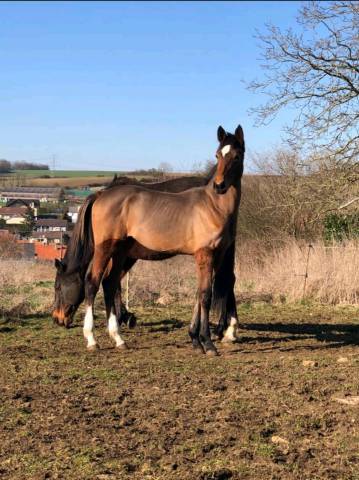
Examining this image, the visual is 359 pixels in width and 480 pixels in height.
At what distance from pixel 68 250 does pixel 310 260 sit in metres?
7.00

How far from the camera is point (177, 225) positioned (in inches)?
271

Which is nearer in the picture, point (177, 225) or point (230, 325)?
point (177, 225)

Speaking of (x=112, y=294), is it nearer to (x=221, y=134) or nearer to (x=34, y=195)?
(x=221, y=134)

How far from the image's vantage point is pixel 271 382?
5391 millimetres

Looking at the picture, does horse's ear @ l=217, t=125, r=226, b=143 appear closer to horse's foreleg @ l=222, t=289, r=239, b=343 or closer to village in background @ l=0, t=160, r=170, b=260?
horse's foreleg @ l=222, t=289, r=239, b=343

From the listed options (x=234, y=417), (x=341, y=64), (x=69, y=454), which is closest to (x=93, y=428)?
(x=69, y=454)

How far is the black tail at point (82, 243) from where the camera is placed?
7418mm

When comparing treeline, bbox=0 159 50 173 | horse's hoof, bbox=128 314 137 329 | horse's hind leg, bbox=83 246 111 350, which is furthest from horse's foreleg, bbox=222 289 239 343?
treeline, bbox=0 159 50 173

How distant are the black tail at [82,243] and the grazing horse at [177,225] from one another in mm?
14

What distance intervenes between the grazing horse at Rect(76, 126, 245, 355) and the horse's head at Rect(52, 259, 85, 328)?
0.17 metres

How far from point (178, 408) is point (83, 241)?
3.41 meters

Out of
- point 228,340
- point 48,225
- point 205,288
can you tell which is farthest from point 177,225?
point 48,225

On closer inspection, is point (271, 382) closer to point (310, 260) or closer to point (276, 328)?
point (276, 328)

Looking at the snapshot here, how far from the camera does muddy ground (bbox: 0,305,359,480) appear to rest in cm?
339
